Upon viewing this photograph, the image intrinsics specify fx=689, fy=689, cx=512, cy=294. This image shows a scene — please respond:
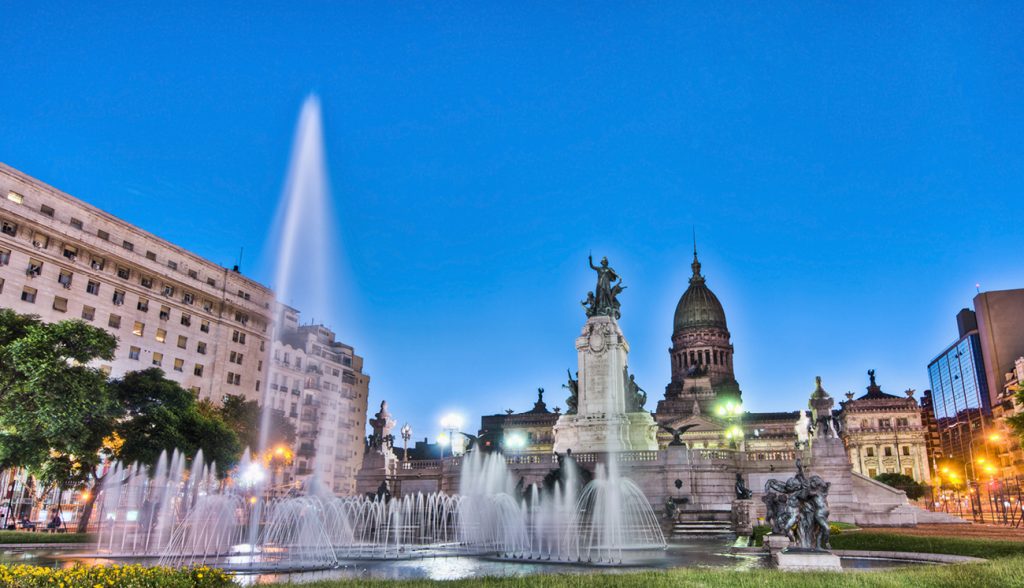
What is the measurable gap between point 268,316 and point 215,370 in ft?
34.6

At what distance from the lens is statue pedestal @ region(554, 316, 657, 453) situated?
51594 millimetres

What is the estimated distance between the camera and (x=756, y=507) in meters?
40.9

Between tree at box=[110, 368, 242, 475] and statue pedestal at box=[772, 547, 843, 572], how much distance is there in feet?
125

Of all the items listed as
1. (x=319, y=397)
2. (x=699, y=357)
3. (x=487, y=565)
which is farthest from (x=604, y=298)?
(x=699, y=357)

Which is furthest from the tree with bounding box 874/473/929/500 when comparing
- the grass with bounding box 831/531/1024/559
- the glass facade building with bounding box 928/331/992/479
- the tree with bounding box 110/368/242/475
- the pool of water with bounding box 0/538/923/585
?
the glass facade building with bounding box 928/331/992/479

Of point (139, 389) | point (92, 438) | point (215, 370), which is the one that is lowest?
point (92, 438)

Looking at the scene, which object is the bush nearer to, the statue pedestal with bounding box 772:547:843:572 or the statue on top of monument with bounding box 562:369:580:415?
the statue pedestal with bounding box 772:547:843:572

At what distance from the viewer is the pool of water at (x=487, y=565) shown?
59.9ft

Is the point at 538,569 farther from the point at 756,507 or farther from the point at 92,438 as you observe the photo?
the point at 92,438

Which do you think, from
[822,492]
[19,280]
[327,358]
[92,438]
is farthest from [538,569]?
[327,358]

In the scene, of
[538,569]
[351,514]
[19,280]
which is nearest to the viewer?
[538,569]

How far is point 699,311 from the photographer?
137 meters

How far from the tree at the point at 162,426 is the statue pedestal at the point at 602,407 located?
2480cm

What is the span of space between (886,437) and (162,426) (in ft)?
388
